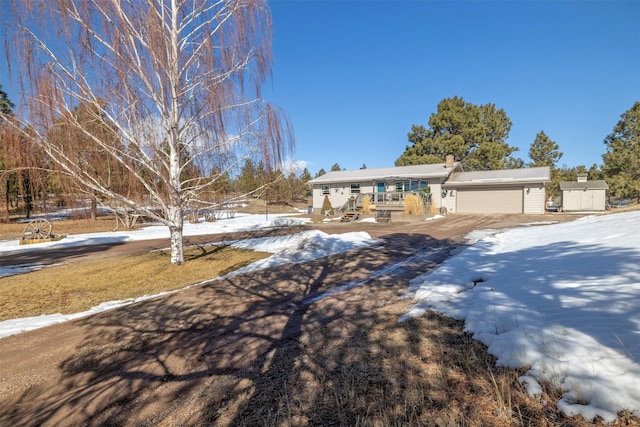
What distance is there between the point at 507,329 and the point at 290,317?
282 cm

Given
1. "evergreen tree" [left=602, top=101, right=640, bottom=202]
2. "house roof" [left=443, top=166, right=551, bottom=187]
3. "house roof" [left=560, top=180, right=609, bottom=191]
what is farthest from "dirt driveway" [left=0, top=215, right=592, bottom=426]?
"evergreen tree" [left=602, top=101, right=640, bottom=202]

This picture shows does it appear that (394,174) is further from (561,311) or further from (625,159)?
(561,311)

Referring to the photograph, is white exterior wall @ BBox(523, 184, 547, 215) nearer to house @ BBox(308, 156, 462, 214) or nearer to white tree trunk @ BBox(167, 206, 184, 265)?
house @ BBox(308, 156, 462, 214)

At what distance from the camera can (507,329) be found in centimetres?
311

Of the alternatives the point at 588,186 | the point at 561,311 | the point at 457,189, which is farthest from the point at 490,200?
the point at 561,311

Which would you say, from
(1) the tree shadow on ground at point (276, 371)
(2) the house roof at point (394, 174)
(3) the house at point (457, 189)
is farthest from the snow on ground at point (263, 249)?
(2) the house roof at point (394, 174)

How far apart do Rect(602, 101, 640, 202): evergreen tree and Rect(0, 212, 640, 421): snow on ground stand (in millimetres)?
24678

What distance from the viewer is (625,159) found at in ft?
79.2

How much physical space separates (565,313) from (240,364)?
3568 mm

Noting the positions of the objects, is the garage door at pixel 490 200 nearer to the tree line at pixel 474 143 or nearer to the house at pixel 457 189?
the house at pixel 457 189

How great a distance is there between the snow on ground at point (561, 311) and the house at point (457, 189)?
55.3 feet

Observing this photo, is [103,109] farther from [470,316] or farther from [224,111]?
[470,316]

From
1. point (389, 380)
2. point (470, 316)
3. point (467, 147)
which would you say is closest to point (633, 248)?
point (470, 316)

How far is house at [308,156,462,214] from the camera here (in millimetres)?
23906
